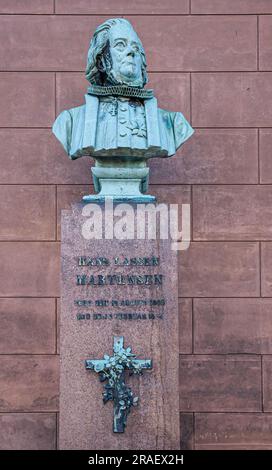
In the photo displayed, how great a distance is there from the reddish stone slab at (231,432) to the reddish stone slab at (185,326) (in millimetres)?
635

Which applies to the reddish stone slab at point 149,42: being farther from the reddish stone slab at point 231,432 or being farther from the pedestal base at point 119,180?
the reddish stone slab at point 231,432

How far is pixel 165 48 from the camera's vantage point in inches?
322

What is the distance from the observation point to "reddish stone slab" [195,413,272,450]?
784cm

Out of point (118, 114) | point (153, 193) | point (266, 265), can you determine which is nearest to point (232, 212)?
point (266, 265)

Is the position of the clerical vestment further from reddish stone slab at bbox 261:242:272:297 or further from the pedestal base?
reddish stone slab at bbox 261:242:272:297

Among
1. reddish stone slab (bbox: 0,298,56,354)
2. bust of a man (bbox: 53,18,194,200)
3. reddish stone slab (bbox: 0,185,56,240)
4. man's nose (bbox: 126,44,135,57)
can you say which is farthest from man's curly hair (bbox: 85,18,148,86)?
reddish stone slab (bbox: 0,298,56,354)

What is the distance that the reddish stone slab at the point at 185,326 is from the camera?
795cm

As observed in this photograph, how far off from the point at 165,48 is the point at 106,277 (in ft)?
10.2

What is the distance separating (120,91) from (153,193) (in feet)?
6.32

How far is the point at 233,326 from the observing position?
314 inches

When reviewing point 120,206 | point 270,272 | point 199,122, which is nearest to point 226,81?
point 199,122

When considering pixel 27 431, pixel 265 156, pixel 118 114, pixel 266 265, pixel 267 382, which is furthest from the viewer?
pixel 265 156

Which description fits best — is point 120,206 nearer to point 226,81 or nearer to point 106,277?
point 106,277

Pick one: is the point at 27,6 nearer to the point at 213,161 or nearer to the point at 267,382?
the point at 213,161
